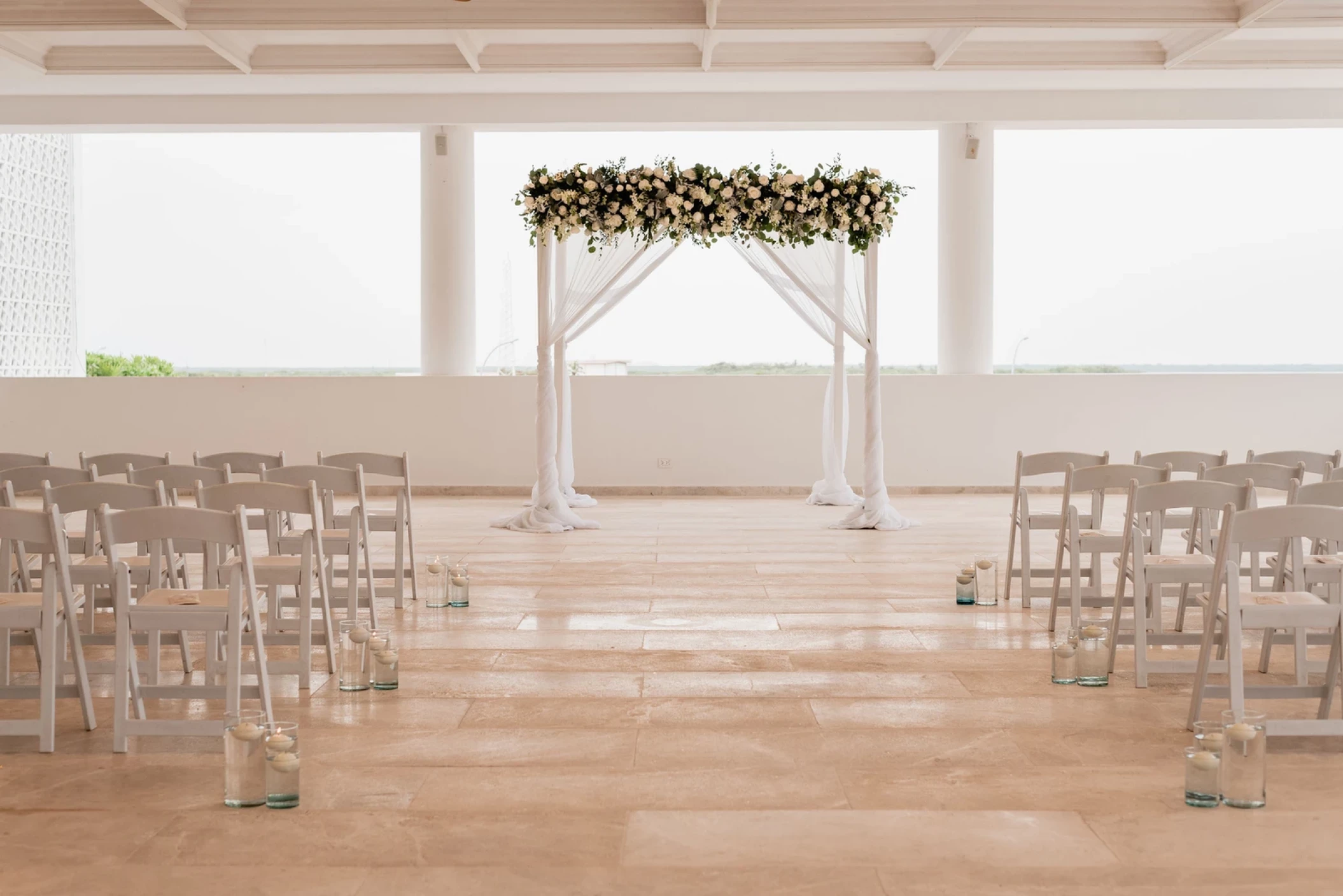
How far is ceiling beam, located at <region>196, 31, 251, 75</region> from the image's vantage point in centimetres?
867

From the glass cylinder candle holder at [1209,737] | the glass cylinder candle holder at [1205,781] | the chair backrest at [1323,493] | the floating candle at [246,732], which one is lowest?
the glass cylinder candle holder at [1205,781]

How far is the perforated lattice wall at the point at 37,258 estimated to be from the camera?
11.8m

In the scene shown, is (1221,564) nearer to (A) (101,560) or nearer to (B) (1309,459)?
(B) (1309,459)

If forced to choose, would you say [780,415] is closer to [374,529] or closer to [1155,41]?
[1155,41]

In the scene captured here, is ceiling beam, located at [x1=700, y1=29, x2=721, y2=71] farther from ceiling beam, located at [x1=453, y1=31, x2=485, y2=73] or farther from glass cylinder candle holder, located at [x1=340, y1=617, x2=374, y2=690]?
glass cylinder candle holder, located at [x1=340, y1=617, x2=374, y2=690]

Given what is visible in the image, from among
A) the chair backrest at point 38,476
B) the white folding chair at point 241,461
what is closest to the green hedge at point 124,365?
the white folding chair at point 241,461

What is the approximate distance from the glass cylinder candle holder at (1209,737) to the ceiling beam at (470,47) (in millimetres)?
7293

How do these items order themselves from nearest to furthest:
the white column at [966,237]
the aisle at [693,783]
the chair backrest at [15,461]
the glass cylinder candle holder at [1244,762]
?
the aisle at [693,783] → the glass cylinder candle holder at [1244,762] → the chair backrest at [15,461] → the white column at [966,237]

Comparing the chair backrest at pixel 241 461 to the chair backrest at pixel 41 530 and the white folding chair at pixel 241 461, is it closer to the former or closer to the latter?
the white folding chair at pixel 241 461

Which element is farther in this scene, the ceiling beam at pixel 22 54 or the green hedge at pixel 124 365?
the green hedge at pixel 124 365

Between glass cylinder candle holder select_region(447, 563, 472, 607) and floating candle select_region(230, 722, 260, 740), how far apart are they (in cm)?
267

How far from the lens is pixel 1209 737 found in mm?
3115

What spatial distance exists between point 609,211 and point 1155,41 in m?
4.65

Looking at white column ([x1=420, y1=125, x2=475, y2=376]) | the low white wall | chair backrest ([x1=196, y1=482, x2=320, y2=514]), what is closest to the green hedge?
the low white wall
